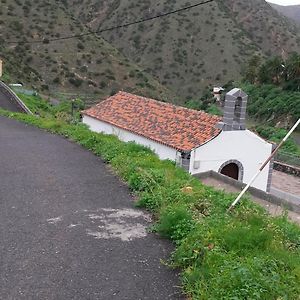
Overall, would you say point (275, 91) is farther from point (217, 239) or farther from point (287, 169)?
point (217, 239)

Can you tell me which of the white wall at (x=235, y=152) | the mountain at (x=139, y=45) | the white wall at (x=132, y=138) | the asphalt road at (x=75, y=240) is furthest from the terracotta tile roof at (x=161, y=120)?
the mountain at (x=139, y=45)

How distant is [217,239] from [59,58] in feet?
161

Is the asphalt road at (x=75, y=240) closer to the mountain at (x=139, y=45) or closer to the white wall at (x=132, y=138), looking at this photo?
the white wall at (x=132, y=138)

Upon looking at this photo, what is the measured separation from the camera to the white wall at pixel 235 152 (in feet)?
57.5

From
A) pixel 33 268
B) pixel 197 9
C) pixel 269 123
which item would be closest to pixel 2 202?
pixel 33 268

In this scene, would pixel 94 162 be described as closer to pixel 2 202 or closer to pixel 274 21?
pixel 2 202

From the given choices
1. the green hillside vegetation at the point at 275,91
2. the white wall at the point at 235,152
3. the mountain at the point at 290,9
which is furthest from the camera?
the mountain at the point at 290,9

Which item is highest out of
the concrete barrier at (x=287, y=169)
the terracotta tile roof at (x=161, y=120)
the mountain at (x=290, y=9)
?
the mountain at (x=290, y=9)

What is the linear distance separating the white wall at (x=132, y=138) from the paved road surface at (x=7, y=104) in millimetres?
5382

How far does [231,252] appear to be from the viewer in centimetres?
465

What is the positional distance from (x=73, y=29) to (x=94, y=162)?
161ft

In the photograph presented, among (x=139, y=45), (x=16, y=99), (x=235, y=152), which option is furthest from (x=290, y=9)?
(x=235, y=152)

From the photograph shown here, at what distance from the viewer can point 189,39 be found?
66.8m

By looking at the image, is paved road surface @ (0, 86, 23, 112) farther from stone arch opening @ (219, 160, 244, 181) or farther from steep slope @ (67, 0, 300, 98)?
steep slope @ (67, 0, 300, 98)
